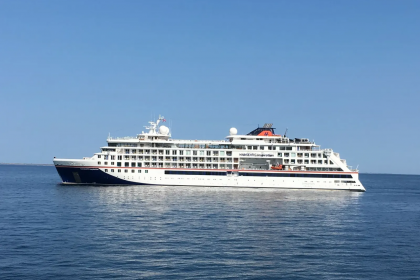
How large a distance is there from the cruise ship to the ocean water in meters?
18.3

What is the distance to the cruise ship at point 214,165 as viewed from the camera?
246ft

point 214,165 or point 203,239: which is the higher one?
point 214,165

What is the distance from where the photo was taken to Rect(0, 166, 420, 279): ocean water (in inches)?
998

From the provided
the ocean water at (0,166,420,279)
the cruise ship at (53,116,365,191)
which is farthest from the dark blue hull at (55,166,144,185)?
the ocean water at (0,166,420,279)

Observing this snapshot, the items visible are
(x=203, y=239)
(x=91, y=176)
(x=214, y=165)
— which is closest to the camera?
(x=203, y=239)

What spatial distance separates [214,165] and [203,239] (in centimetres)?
4473

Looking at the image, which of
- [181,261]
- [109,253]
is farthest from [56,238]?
[181,261]

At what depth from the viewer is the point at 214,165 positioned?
77.4 m

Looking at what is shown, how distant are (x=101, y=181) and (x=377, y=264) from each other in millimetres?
55456

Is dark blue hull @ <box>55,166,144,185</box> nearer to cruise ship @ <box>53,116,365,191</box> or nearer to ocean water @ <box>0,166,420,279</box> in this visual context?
cruise ship @ <box>53,116,365,191</box>

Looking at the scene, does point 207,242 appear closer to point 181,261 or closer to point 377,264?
point 181,261

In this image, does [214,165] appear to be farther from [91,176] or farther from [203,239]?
[203,239]

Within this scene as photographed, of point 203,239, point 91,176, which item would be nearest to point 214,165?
point 91,176

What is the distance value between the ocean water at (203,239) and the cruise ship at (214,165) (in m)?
18.3
